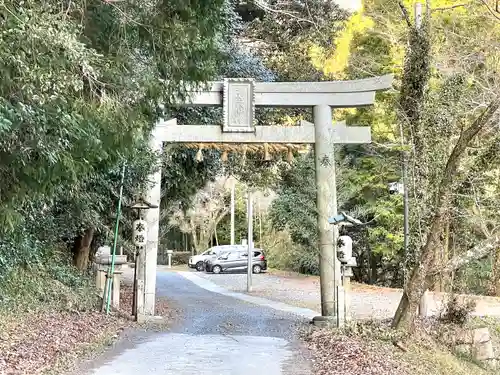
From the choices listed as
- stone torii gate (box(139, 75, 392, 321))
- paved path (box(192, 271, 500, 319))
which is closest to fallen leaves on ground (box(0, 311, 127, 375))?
stone torii gate (box(139, 75, 392, 321))

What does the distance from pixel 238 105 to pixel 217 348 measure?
5.29m

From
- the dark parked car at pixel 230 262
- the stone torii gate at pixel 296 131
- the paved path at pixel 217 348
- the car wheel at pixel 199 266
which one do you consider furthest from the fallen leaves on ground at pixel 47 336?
the car wheel at pixel 199 266

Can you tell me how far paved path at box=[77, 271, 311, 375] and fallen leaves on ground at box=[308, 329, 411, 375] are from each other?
29 cm

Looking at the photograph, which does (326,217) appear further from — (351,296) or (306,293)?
(306,293)

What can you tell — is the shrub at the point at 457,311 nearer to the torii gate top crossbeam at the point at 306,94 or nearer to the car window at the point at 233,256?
the torii gate top crossbeam at the point at 306,94

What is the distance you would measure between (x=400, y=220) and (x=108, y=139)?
1694cm

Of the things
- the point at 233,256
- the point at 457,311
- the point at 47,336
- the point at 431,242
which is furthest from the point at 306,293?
the point at 47,336

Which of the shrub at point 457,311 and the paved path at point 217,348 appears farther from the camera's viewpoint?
the shrub at point 457,311

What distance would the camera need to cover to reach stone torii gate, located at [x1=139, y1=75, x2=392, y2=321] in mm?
12547

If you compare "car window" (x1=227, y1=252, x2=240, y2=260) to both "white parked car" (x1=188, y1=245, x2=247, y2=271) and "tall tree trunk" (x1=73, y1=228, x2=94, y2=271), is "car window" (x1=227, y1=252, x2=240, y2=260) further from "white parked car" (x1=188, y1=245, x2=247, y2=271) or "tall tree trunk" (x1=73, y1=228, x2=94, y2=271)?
"tall tree trunk" (x1=73, y1=228, x2=94, y2=271)

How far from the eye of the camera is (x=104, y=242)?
17.0 m

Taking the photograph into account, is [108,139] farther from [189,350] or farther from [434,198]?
[434,198]

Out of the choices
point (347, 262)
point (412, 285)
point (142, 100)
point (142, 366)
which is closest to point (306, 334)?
point (347, 262)

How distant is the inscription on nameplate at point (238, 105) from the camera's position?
41.5 ft
